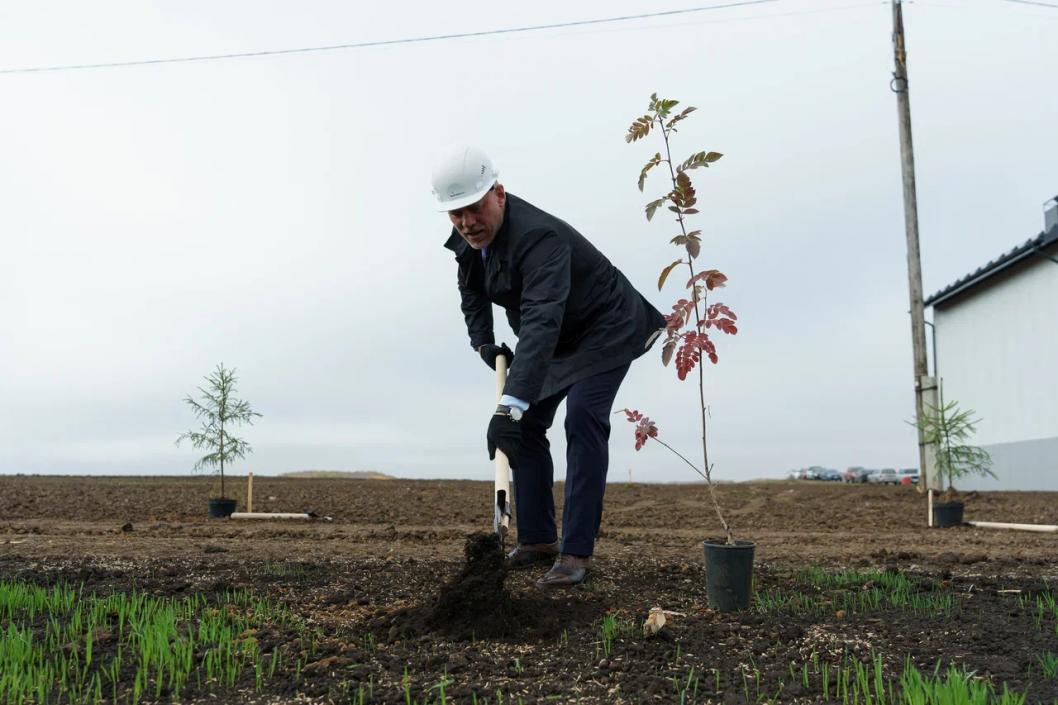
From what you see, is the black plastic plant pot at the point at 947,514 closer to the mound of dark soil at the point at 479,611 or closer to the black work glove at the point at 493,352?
the black work glove at the point at 493,352

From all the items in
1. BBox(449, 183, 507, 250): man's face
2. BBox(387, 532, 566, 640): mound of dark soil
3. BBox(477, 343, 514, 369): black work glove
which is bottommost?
BBox(387, 532, 566, 640): mound of dark soil

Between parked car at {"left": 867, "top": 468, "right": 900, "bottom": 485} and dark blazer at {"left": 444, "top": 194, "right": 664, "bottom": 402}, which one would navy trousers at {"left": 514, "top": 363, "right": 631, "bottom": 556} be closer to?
dark blazer at {"left": 444, "top": 194, "right": 664, "bottom": 402}

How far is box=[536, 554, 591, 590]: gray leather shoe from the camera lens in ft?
12.7

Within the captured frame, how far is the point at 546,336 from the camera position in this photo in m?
3.53

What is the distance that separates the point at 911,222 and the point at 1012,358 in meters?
4.65

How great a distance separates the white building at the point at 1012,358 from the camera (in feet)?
48.2

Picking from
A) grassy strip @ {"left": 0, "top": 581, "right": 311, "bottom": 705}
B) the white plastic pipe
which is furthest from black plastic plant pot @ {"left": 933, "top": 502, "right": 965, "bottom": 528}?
grassy strip @ {"left": 0, "top": 581, "right": 311, "bottom": 705}

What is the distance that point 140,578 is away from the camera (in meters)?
4.32

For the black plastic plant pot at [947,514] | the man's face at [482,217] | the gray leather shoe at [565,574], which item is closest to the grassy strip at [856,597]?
the gray leather shoe at [565,574]

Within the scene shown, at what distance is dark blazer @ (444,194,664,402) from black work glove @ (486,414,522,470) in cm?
12

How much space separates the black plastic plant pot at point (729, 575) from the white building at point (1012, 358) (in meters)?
11.4

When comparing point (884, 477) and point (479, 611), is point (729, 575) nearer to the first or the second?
point (479, 611)

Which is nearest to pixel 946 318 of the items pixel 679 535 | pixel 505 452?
pixel 679 535

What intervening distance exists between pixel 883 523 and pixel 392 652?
7.76m
